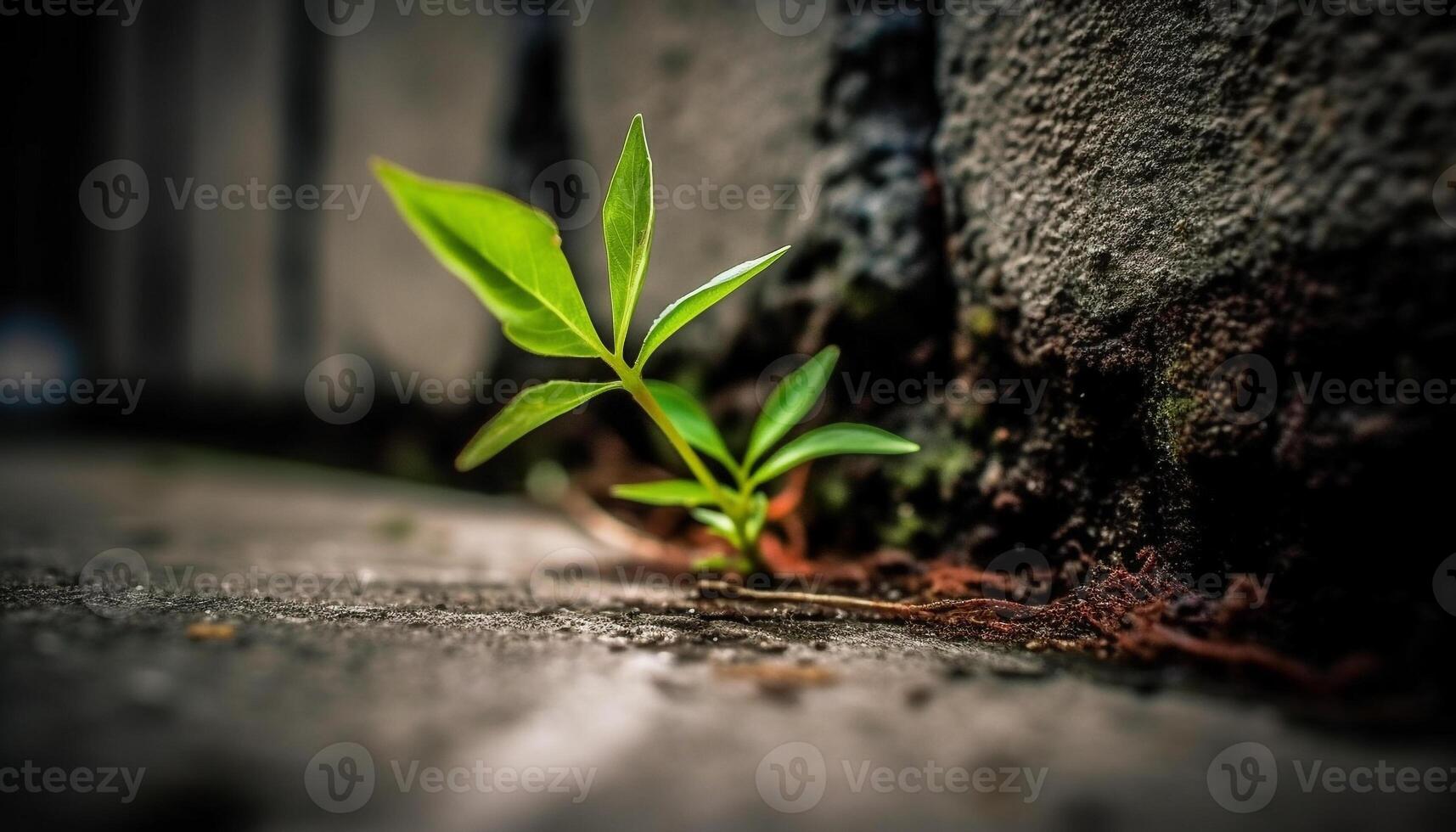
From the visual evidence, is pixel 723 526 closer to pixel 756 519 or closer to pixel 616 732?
pixel 756 519

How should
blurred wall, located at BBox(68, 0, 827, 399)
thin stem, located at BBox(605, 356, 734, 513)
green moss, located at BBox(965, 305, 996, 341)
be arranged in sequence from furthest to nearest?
blurred wall, located at BBox(68, 0, 827, 399) < green moss, located at BBox(965, 305, 996, 341) < thin stem, located at BBox(605, 356, 734, 513)

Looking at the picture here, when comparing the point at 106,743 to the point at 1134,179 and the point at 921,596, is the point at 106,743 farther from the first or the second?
the point at 1134,179

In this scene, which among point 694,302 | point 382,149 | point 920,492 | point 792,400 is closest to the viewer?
point 694,302

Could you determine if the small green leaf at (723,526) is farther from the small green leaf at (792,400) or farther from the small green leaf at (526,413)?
the small green leaf at (526,413)

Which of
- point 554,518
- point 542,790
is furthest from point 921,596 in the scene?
point 554,518

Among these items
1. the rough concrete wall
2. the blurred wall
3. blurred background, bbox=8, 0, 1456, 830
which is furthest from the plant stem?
the blurred wall

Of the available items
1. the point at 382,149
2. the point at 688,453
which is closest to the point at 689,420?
the point at 688,453

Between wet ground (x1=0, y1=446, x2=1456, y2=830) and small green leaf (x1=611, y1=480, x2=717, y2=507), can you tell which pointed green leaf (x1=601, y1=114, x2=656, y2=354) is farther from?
wet ground (x1=0, y1=446, x2=1456, y2=830)
